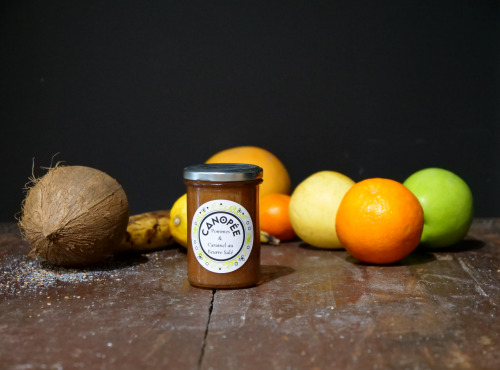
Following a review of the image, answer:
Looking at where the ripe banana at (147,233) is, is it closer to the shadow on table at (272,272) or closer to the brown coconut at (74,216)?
the brown coconut at (74,216)

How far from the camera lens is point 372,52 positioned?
2021 millimetres

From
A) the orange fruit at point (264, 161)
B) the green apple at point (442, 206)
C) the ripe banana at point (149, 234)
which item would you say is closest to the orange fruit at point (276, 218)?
the ripe banana at point (149, 234)

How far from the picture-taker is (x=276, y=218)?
1708 mm

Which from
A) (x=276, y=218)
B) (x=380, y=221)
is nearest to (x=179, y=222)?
(x=276, y=218)

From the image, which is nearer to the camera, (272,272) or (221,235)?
(221,235)

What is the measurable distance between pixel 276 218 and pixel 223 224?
1.60 ft

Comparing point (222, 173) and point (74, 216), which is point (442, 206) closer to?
point (222, 173)

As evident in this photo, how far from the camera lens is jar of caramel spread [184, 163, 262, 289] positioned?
1.23 m

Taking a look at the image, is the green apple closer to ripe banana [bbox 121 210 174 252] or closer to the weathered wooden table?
the weathered wooden table

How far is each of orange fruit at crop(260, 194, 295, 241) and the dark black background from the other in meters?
0.37

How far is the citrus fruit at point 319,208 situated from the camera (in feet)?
5.21

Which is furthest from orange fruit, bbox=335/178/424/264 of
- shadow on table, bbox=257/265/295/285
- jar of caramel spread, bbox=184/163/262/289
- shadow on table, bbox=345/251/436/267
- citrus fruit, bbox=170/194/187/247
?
citrus fruit, bbox=170/194/187/247

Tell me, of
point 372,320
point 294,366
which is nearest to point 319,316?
point 372,320

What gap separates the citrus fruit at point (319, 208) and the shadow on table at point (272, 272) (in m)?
0.17
